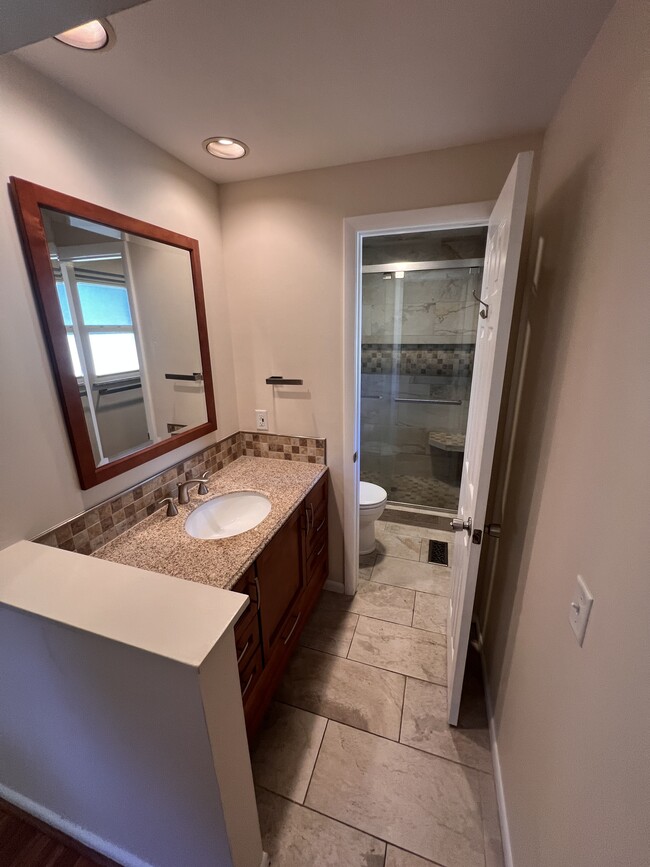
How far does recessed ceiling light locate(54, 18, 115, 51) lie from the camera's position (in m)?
0.84

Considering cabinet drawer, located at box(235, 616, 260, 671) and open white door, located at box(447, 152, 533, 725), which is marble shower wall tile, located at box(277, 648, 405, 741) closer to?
open white door, located at box(447, 152, 533, 725)

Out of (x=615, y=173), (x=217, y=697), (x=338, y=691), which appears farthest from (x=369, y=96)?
(x=338, y=691)

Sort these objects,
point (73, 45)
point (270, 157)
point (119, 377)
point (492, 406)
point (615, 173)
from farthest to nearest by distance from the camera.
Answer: point (270, 157), point (119, 377), point (492, 406), point (73, 45), point (615, 173)

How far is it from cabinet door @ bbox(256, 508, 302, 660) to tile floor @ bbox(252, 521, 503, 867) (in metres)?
0.41

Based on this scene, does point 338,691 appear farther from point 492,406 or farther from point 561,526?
point 492,406

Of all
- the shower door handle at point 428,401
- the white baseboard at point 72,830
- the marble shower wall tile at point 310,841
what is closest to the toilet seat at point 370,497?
the shower door handle at point 428,401

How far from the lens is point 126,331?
1.34 m

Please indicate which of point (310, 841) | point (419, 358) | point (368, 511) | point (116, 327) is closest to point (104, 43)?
point (116, 327)

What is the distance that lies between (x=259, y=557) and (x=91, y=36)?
152cm

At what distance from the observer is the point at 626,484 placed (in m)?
0.62

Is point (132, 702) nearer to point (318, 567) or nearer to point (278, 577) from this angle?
point (278, 577)

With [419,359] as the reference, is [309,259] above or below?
above

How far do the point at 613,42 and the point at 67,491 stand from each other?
1.90 m

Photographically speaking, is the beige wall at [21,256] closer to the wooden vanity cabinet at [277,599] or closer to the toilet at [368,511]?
the wooden vanity cabinet at [277,599]
